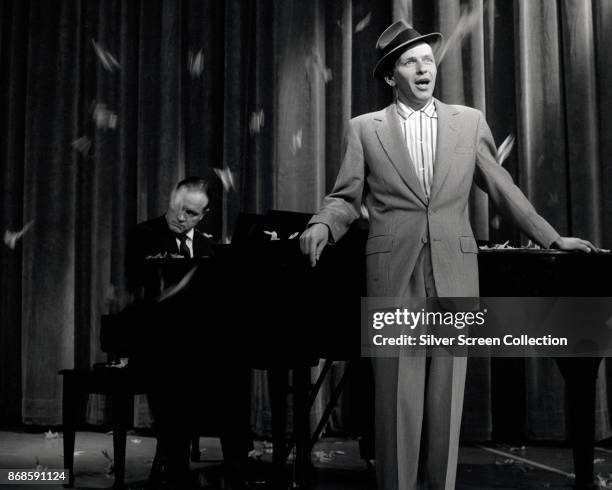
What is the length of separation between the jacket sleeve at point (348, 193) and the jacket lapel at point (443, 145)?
0.72ft

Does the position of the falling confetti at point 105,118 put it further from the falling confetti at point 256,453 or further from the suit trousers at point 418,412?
the suit trousers at point 418,412

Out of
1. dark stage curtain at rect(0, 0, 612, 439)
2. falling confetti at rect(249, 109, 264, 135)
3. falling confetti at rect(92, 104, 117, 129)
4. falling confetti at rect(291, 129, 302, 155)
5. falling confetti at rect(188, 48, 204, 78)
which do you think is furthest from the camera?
falling confetti at rect(92, 104, 117, 129)

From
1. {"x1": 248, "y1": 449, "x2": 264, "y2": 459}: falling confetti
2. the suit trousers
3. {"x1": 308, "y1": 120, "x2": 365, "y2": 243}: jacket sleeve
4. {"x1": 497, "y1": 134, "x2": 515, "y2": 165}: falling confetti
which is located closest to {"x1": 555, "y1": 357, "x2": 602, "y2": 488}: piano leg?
the suit trousers

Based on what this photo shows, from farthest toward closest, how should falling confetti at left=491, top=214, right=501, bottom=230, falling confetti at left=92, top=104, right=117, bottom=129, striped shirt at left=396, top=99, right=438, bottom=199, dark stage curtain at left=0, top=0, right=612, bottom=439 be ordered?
falling confetti at left=92, top=104, right=117, bottom=129 → falling confetti at left=491, top=214, right=501, bottom=230 → dark stage curtain at left=0, top=0, right=612, bottom=439 → striped shirt at left=396, top=99, right=438, bottom=199

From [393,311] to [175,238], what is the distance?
4.91ft

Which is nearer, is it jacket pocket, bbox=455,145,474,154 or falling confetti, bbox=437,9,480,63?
jacket pocket, bbox=455,145,474,154

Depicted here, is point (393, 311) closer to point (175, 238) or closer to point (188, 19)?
point (175, 238)

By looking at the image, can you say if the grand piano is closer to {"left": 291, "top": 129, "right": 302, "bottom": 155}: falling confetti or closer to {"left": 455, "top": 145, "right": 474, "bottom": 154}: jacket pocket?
{"left": 455, "top": 145, "right": 474, "bottom": 154}: jacket pocket

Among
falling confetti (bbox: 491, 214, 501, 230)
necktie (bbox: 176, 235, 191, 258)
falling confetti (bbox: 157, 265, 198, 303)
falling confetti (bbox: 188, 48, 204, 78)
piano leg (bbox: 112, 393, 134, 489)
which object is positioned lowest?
piano leg (bbox: 112, 393, 134, 489)

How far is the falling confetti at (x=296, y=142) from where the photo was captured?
408 centimetres

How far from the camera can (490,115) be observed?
12.9ft

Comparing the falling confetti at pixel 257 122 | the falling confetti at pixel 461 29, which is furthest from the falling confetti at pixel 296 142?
the falling confetti at pixel 461 29

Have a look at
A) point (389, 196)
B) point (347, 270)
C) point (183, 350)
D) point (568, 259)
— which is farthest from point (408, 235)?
point (183, 350)

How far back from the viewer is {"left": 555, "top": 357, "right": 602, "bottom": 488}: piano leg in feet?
7.72
